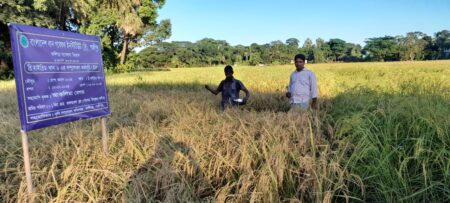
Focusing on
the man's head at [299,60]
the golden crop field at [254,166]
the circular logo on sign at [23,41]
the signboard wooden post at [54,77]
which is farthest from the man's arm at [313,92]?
the circular logo on sign at [23,41]

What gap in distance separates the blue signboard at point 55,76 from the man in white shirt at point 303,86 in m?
2.99

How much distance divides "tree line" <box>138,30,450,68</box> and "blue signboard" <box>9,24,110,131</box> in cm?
6878

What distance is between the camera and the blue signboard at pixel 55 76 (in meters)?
2.57

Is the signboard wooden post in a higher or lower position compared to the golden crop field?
higher

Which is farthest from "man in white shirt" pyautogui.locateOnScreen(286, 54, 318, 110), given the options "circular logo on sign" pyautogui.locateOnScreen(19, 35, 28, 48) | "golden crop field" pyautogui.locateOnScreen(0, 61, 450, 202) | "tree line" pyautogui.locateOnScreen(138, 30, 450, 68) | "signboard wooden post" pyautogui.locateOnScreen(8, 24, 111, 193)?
"tree line" pyautogui.locateOnScreen(138, 30, 450, 68)

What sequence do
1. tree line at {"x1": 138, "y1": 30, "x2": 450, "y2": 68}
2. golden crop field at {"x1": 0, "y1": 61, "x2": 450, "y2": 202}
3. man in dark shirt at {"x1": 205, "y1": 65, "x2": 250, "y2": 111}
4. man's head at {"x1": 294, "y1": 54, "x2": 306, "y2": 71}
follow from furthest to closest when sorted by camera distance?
tree line at {"x1": 138, "y1": 30, "x2": 450, "y2": 68} → man in dark shirt at {"x1": 205, "y1": 65, "x2": 250, "y2": 111} → man's head at {"x1": 294, "y1": 54, "x2": 306, "y2": 71} → golden crop field at {"x1": 0, "y1": 61, "x2": 450, "y2": 202}

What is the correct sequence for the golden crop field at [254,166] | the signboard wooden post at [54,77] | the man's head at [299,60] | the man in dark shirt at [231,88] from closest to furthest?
the golden crop field at [254,166]
the signboard wooden post at [54,77]
the man's head at [299,60]
the man in dark shirt at [231,88]

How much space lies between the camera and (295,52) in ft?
327

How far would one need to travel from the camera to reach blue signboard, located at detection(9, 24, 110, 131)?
2574 mm

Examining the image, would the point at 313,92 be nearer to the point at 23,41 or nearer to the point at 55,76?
the point at 55,76

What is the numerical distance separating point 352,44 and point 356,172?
13342 centimetres

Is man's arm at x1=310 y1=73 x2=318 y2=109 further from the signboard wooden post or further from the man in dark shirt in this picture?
the signboard wooden post

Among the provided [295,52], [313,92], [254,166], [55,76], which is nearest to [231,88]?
[313,92]

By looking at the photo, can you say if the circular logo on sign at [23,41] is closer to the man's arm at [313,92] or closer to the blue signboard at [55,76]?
the blue signboard at [55,76]
